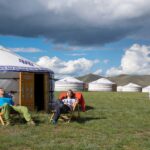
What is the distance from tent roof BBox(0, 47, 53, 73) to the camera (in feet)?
43.5

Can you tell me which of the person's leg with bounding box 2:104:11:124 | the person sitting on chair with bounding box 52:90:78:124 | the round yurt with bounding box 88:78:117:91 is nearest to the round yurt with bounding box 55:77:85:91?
the round yurt with bounding box 88:78:117:91

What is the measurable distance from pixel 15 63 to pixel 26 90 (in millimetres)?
895

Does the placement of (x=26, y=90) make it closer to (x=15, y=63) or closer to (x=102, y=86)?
(x=15, y=63)

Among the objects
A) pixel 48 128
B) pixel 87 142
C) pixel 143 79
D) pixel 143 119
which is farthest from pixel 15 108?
pixel 143 79

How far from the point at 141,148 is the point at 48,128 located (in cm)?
273

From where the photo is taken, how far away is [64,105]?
10688 mm

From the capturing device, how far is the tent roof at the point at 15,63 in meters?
13.3

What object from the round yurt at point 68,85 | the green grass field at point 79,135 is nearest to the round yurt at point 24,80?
the green grass field at point 79,135

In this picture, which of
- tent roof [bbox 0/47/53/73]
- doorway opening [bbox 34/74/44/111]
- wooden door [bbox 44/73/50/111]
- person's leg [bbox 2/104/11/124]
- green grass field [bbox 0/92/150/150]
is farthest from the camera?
doorway opening [bbox 34/74/44/111]

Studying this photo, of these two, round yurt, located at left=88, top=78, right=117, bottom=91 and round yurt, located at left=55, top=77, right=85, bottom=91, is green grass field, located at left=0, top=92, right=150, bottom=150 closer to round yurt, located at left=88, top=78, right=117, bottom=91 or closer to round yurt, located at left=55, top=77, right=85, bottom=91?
round yurt, located at left=55, top=77, right=85, bottom=91

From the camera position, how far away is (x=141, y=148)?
7.40m

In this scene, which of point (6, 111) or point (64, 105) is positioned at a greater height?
point (64, 105)

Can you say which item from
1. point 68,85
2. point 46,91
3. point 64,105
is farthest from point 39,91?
point 68,85

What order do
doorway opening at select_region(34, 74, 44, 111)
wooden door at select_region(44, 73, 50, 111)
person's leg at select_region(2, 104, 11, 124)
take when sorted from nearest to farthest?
person's leg at select_region(2, 104, 11, 124) → wooden door at select_region(44, 73, 50, 111) → doorway opening at select_region(34, 74, 44, 111)
